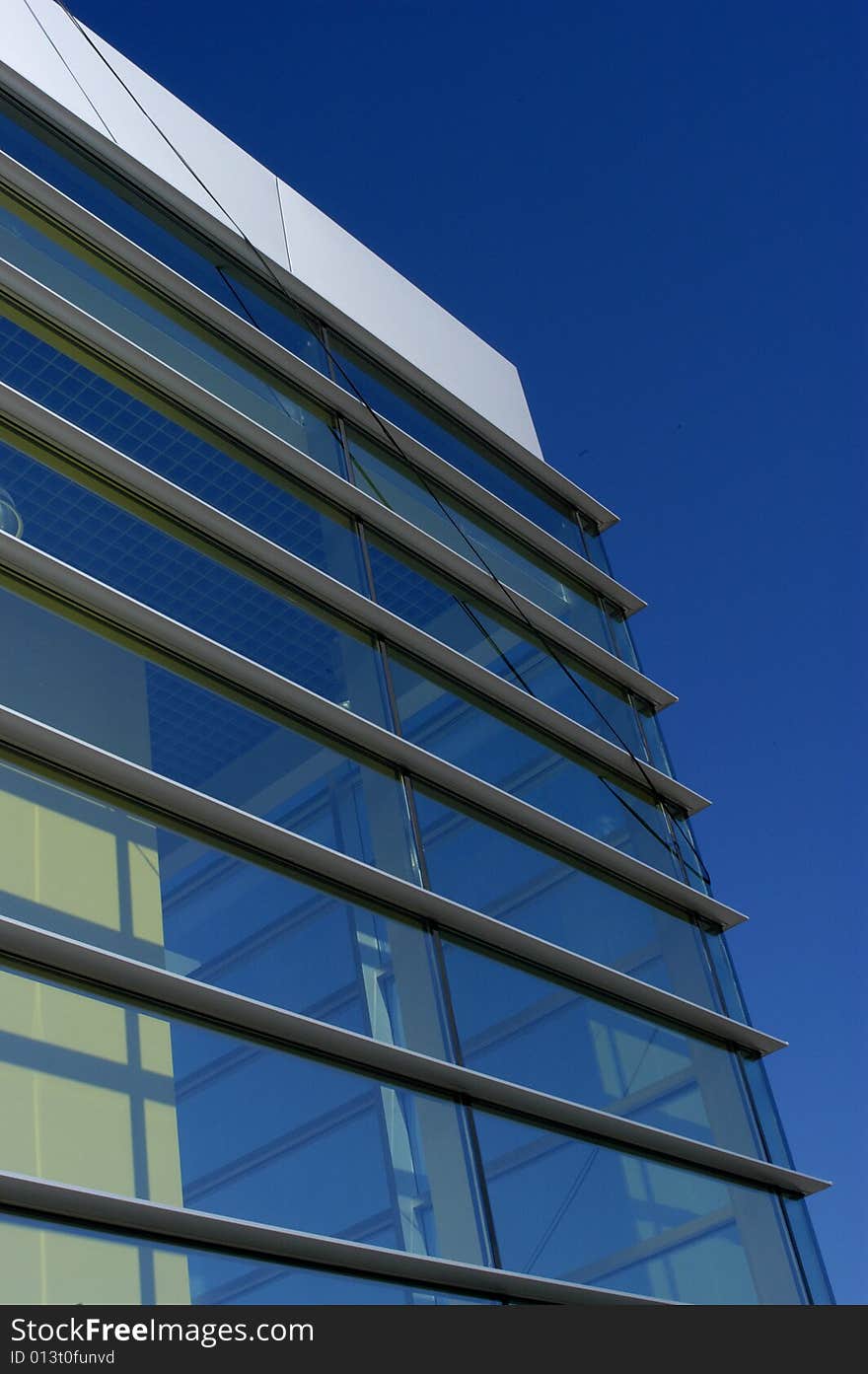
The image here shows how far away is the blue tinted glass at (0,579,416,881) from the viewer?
202 inches

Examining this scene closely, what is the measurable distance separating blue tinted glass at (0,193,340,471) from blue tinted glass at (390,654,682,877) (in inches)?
59.6

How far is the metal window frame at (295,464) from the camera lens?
20.8ft

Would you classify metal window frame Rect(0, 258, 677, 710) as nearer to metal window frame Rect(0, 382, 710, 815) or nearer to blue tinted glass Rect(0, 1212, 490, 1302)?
metal window frame Rect(0, 382, 710, 815)

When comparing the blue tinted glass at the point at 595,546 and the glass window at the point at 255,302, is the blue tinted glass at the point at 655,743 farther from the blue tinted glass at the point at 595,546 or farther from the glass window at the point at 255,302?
→ the glass window at the point at 255,302

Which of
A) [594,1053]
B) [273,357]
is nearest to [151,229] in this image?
[273,357]

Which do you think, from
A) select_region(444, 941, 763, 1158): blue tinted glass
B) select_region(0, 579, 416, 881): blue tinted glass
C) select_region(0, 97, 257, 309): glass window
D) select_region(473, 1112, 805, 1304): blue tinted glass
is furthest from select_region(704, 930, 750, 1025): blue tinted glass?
select_region(0, 97, 257, 309): glass window

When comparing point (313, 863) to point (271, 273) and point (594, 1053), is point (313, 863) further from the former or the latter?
point (271, 273)

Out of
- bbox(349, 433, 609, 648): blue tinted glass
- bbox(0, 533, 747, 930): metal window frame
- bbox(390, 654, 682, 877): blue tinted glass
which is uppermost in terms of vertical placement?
bbox(349, 433, 609, 648): blue tinted glass

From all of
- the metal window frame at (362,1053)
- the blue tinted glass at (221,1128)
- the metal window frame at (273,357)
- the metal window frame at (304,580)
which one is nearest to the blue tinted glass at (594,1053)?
the metal window frame at (362,1053)

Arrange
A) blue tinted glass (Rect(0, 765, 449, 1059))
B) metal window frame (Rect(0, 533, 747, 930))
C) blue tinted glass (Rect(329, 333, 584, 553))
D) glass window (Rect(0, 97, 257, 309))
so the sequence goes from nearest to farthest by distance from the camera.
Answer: blue tinted glass (Rect(0, 765, 449, 1059)) → metal window frame (Rect(0, 533, 747, 930)) → glass window (Rect(0, 97, 257, 309)) → blue tinted glass (Rect(329, 333, 584, 553))

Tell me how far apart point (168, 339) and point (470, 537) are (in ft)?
7.44

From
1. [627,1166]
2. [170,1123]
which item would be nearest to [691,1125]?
[627,1166]

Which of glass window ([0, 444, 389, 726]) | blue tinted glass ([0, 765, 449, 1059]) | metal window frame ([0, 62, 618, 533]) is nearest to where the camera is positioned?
blue tinted glass ([0, 765, 449, 1059])

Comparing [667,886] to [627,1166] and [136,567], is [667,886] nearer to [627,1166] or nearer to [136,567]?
[627,1166]
